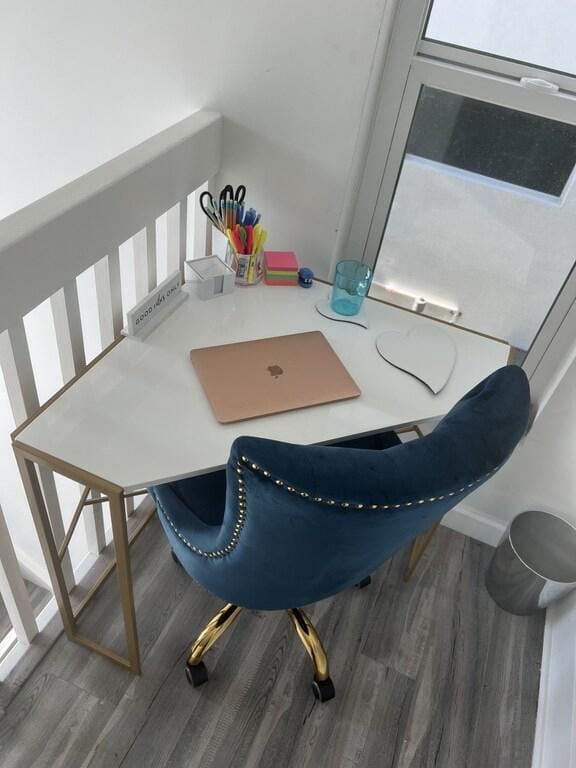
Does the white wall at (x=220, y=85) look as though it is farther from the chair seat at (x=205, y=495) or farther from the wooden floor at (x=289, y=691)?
the wooden floor at (x=289, y=691)

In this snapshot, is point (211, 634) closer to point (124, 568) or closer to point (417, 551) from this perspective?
point (124, 568)

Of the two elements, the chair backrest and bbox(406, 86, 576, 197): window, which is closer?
the chair backrest

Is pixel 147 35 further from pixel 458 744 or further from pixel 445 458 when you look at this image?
pixel 458 744

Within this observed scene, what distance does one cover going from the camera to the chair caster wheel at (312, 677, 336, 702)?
1577 millimetres

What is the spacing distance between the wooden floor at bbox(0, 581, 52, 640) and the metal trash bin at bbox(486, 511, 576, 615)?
169 cm

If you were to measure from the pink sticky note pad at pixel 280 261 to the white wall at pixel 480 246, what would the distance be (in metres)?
0.26

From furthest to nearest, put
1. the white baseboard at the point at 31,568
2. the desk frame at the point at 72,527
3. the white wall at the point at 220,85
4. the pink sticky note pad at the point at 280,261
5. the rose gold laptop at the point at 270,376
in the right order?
the white baseboard at the point at 31,568
the pink sticky note pad at the point at 280,261
the white wall at the point at 220,85
the rose gold laptop at the point at 270,376
the desk frame at the point at 72,527

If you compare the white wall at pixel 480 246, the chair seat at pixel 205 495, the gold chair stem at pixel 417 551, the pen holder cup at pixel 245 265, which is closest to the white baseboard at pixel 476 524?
the gold chair stem at pixel 417 551

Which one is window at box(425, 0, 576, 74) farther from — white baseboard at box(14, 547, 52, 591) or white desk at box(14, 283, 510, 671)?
white baseboard at box(14, 547, 52, 591)

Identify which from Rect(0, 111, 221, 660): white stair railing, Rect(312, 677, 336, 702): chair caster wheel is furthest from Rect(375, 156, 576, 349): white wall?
Rect(312, 677, 336, 702): chair caster wheel

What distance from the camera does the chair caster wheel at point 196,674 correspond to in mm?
1562

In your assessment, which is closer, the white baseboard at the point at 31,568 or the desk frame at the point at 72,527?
the desk frame at the point at 72,527

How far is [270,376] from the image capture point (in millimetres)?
1346

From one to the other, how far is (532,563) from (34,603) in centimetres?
200
